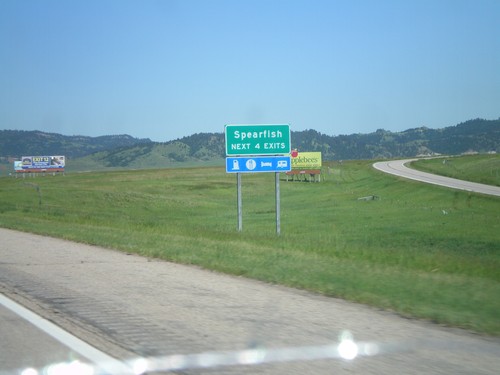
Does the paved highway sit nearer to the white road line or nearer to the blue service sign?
the white road line

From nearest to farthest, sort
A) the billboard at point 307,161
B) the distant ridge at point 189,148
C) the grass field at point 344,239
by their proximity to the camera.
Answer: the grass field at point 344,239
the billboard at point 307,161
the distant ridge at point 189,148

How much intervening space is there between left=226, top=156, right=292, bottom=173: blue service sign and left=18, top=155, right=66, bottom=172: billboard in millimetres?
102779

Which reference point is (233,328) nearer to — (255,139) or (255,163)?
(255,163)

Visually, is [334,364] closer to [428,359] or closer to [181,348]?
[428,359]

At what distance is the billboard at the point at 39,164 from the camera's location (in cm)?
12406

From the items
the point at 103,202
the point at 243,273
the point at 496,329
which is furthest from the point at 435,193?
the point at 496,329

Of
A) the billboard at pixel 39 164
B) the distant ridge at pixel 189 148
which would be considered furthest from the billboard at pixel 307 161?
the distant ridge at pixel 189 148

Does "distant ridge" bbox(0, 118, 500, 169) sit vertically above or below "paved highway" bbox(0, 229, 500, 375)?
above

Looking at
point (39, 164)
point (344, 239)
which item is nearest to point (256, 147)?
point (344, 239)

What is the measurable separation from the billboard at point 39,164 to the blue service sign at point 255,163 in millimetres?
102779

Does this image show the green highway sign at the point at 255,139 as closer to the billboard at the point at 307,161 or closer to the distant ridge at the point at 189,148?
the billboard at the point at 307,161

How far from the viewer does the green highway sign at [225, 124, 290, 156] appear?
98.6ft

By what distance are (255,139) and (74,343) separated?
23.1m

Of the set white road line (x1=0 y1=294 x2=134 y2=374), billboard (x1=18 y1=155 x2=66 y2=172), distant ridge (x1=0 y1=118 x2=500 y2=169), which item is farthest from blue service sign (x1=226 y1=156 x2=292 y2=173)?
distant ridge (x1=0 y1=118 x2=500 y2=169)
